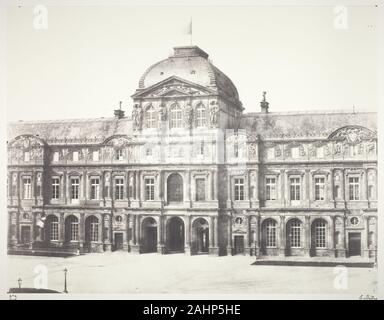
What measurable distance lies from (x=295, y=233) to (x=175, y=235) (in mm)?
4309

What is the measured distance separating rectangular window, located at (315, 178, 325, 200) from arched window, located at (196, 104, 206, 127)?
4596 mm

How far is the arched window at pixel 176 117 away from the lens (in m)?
21.1

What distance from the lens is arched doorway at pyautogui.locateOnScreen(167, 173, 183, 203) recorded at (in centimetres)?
2105

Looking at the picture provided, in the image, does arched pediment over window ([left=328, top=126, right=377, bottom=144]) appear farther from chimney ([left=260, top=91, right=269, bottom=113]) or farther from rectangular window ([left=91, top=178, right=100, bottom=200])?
rectangular window ([left=91, top=178, right=100, bottom=200])

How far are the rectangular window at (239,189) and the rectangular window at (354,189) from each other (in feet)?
12.3

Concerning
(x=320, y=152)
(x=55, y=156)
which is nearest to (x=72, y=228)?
(x=55, y=156)

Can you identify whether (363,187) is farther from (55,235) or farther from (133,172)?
(55,235)

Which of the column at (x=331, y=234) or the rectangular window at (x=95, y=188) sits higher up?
the rectangular window at (x=95, y=188)

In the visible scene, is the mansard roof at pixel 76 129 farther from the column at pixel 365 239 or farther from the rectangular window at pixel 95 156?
the column at pixel 365 239

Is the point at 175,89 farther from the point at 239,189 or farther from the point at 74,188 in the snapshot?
the point at 74,188

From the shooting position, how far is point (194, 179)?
20953 millimetres

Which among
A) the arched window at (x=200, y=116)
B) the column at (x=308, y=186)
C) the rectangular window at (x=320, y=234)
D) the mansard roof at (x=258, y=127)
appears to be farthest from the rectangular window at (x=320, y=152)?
the arched window at (x=200, y=116)
